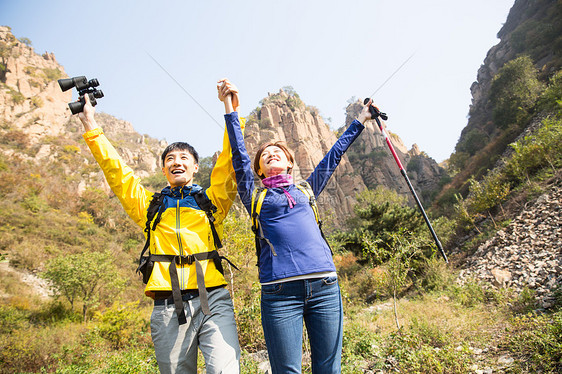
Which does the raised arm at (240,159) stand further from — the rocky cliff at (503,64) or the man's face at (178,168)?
the rocky cliff at (503,64)

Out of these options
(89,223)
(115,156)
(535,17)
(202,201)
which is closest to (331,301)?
(202,201)

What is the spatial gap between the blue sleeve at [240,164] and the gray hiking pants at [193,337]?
70cm

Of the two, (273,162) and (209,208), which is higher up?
(273,162)

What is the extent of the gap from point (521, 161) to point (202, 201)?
15371 mm

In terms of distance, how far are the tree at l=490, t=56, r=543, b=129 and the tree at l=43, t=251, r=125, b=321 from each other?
103 feet

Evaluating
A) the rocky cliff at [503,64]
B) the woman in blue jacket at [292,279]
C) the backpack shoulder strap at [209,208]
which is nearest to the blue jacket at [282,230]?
the woman in blue jacket at [292,279]

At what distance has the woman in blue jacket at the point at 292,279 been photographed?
1539 mm

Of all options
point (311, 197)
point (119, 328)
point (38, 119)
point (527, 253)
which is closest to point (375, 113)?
point (311, 197)

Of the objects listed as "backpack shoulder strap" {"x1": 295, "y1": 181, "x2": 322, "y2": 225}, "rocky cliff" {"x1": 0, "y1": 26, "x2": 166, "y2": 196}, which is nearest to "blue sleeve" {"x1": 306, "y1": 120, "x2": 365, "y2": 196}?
"backpack shoulder strap" {"x1": 295, "y1": 181, "x2": 322, "y2": 225}

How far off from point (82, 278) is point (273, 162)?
16.4 metres

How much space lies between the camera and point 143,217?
2.00 metres

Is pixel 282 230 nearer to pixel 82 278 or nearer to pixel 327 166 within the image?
pixel 327 166

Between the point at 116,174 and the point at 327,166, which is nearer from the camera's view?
Answer: the point at 116,174

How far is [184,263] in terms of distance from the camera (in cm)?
175
